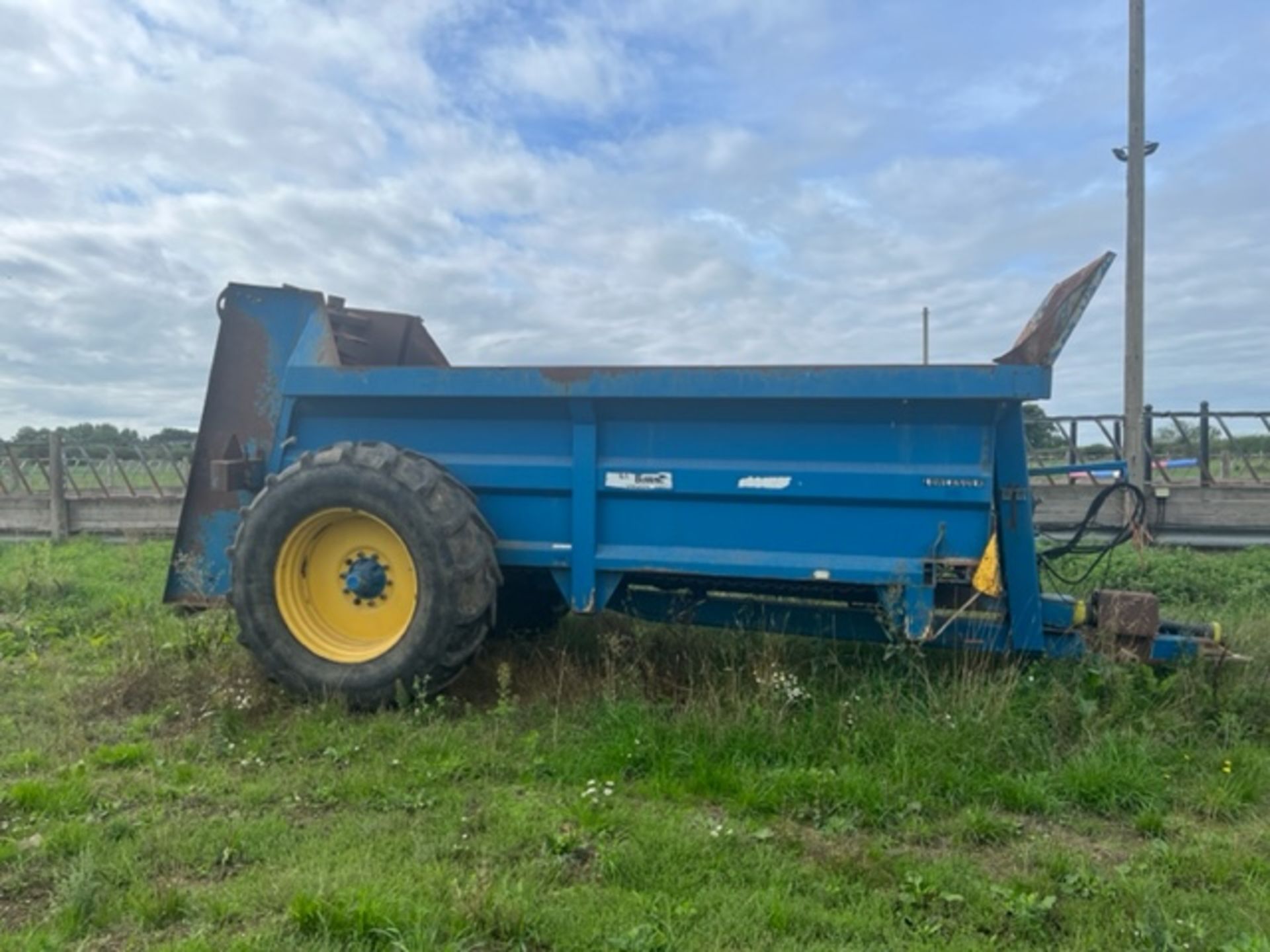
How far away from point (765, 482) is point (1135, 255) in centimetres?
979

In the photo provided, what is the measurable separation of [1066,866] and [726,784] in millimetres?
1201

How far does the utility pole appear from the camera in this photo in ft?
38.1

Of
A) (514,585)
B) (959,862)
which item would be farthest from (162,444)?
(959,862)

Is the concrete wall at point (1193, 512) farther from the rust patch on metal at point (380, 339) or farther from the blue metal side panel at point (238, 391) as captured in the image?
the blue metal side panel at point (238, 391)

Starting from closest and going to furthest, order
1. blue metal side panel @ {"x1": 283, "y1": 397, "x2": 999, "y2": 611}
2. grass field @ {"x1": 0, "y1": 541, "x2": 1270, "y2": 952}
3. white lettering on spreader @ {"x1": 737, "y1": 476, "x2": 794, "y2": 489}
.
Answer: grass field @ {"x1": 0, "y1": 541, "x2": 1270, "y2": 952} → blue metal side panel @ {"x1": 283, "y1": 397, "x2": 999, "y2": 611} → white lettering on spreader @ {"x1": 737, "y1": 476, "x2": 794, "y2": 489}

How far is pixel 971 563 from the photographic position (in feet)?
13.5

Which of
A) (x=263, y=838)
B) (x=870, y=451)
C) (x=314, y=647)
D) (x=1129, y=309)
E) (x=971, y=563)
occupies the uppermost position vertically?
(x=1129, y=309)

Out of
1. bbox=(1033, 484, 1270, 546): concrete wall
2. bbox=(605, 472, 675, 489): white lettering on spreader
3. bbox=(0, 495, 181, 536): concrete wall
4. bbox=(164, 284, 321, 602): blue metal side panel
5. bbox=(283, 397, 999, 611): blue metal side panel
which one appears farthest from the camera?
bbox=(0, 495, 181, 536): concrete wall

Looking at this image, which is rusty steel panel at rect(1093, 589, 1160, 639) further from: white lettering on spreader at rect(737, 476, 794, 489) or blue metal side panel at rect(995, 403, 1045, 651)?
white lettering on spreader at rect(737, 476, 794, 489)

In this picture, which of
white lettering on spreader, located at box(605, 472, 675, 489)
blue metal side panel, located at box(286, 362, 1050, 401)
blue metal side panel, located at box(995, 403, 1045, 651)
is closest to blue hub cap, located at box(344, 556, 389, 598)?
blue metal side panel, located at box(286, 362, 1050, 401)

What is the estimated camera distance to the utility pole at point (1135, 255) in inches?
457

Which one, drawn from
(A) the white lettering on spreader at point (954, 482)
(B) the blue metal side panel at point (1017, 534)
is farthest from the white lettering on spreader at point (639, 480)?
(B) the blue metal side panel at point (1017, 534)

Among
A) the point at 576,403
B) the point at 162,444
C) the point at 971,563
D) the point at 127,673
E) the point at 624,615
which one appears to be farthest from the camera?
the point at 162,444

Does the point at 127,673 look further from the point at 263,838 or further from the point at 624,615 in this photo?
the point at 624,615
